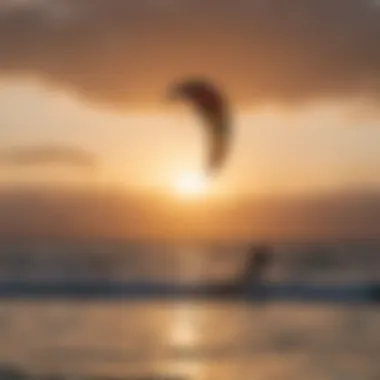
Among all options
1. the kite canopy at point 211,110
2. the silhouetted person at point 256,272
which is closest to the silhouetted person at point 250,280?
the silhouetted person at point 256,272

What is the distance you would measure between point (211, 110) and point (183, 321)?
256 millimetres

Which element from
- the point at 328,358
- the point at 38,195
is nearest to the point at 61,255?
the point at 38,195

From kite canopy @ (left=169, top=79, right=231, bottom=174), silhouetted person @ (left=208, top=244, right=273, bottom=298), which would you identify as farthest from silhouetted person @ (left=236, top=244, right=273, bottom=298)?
kite canopy @ (left=169, top=79, right=231, bottom=174)

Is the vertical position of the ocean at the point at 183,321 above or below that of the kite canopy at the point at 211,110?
below

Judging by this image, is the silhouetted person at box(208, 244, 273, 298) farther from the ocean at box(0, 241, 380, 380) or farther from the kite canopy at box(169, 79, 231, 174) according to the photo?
the kite canopy at box(169, 79, 231, 174)

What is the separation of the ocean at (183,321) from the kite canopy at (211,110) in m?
0.11

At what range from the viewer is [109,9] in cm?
102

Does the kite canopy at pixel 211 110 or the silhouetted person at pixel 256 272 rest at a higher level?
the kite canopy at pixel 211 110

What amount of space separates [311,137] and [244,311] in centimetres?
23

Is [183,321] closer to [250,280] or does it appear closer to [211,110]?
[250,280]

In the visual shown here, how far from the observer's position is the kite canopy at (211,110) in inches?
40.1

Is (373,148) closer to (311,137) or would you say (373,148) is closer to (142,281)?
(311,137)

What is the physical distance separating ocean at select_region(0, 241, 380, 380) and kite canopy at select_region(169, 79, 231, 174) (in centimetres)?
11

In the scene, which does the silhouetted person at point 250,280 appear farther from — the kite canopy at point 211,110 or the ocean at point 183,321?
the kite canopy at point 211,110
